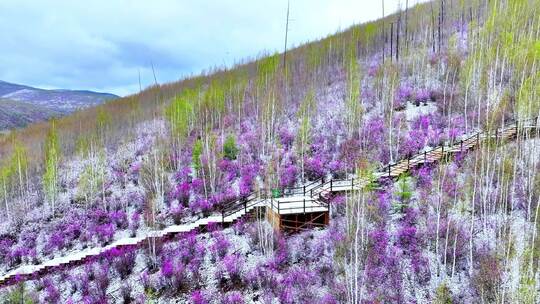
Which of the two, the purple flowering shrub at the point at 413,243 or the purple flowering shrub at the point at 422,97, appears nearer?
the purple flowering shrub at the point at 413,243

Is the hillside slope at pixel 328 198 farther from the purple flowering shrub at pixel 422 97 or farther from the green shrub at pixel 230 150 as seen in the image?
the purple flowering shrub at pixel 422 97

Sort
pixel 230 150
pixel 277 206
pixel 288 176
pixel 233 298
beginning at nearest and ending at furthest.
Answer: pixel 233 298
pixel 277 206
pixel 288 176
pixel 230 150

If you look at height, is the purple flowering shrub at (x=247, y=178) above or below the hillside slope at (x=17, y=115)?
below

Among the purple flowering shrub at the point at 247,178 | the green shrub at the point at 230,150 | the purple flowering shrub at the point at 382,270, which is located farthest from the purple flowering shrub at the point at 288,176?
the purple flowering shrub at the point at 382,270

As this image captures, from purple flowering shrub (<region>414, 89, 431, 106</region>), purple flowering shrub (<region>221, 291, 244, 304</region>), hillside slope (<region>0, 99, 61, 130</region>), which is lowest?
purple flowering shrub (<region>221, 291, 244, 304</region>)

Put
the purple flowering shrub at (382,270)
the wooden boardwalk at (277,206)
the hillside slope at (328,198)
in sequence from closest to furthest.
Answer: the purple flowering shrub at (382,270)
the hillside slope at (328,198)
the wooden boardwalk at (277,206)

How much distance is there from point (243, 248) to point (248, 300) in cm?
369

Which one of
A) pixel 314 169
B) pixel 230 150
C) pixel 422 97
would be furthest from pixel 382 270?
pixel 422 97

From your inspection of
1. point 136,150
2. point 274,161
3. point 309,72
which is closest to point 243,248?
point 274,161

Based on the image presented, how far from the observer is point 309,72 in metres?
47.2

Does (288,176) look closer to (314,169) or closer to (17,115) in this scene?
(314,169)

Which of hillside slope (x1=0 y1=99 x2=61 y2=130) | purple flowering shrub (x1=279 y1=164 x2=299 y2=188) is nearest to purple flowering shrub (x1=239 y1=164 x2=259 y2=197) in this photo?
purple flowering shrub (x1=279 y1=164 x2=299 y2=188)

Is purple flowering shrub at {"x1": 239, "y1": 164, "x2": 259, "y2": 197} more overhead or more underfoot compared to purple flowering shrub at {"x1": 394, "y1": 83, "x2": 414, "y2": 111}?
more underfoot

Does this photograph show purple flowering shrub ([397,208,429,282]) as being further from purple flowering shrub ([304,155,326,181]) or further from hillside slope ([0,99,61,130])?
hillside slope ([0,99,61,130])
